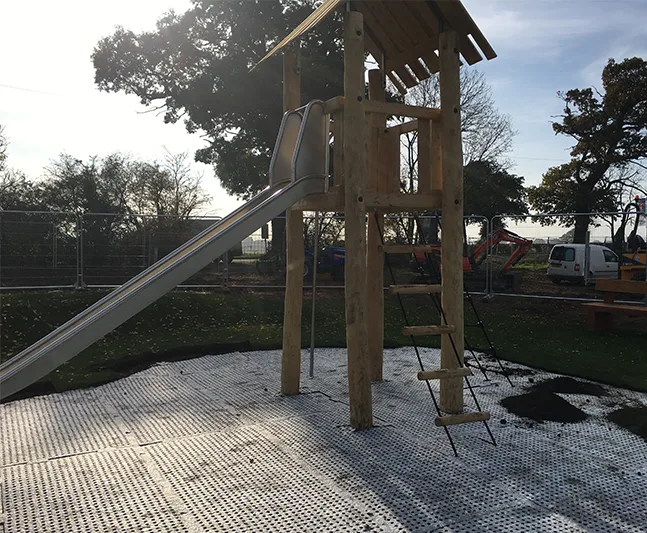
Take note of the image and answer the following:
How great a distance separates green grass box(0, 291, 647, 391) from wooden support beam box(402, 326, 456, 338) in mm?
2619

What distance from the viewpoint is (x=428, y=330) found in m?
4.45

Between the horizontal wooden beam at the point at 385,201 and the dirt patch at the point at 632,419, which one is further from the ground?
the horizontal wooden beam at the point at 385,201

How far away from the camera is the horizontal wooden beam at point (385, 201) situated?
15.4 ft

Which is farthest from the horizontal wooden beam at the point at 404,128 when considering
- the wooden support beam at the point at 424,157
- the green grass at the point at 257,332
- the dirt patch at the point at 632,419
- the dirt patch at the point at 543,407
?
the green grass at the point at 257,332

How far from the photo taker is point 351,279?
176 inches

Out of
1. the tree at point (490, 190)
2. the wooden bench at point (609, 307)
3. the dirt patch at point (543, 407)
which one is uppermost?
the tree at point (490, 190)

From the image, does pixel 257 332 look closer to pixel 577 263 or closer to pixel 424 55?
pixel 424 55

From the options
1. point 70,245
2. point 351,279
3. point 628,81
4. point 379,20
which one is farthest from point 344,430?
point 628,81

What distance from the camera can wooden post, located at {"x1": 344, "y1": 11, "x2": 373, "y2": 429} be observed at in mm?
4434

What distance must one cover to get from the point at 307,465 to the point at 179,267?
169 centimetres

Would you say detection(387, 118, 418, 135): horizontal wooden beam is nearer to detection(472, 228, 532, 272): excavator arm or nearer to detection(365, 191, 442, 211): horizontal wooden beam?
detection(365, 191, 442, 211): horizontal wooden beam

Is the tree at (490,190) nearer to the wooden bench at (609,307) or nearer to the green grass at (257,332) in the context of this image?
the green grass at (257,332)

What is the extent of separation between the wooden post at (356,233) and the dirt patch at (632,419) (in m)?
2.19

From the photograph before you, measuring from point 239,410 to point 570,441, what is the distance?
9.46 ft
